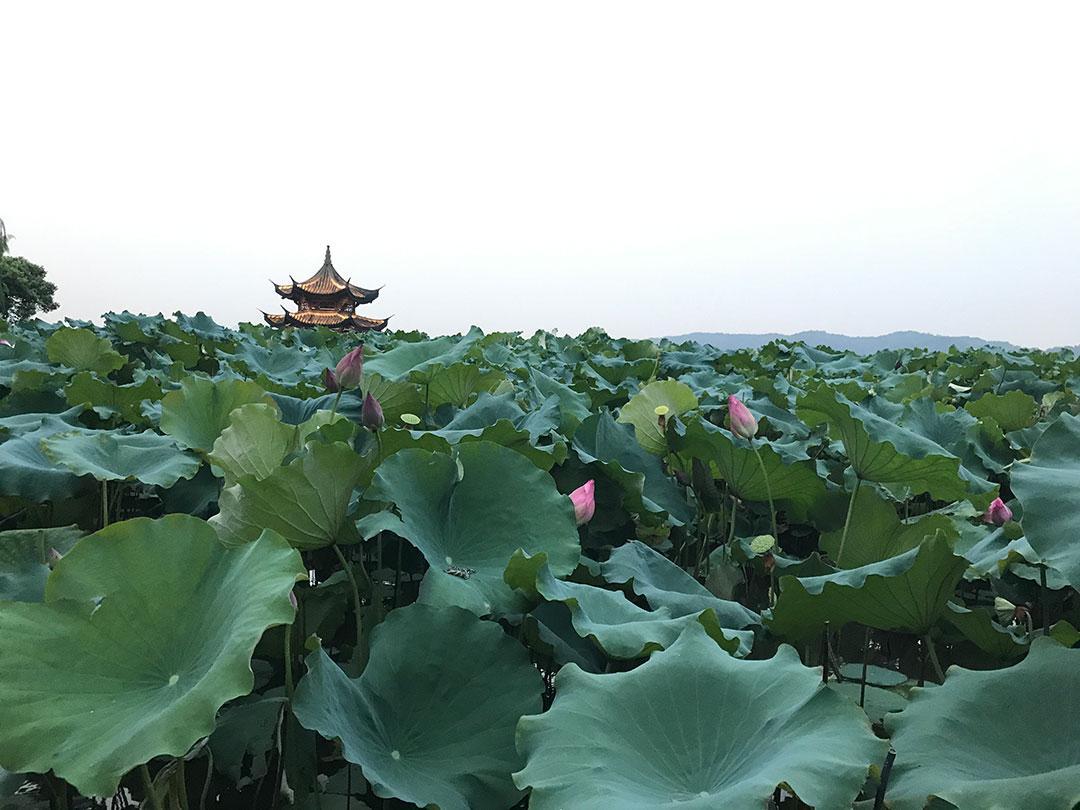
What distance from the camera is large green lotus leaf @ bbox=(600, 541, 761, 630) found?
97cm

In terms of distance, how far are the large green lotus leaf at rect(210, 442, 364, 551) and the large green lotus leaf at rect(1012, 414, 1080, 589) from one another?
2.32 ft

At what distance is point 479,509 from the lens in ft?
3.60

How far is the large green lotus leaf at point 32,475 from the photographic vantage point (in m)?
1.28

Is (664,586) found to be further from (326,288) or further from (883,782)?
(326,288)

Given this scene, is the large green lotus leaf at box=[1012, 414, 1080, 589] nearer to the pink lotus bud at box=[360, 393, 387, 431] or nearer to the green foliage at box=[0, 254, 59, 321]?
the pink lotus bud at box=[360, 393, 387, 431]

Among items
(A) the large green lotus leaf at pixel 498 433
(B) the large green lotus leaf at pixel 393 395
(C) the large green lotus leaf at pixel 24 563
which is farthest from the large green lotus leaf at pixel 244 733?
(B) the large green lotus leaf at pixel 393 395

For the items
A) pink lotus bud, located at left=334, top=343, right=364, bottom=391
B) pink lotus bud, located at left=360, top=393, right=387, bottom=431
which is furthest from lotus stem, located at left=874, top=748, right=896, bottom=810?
pink lotus bud, located at left=334, top=343, right=364, bottom=391

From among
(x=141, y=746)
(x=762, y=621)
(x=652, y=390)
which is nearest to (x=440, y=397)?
(x=652, y=390)

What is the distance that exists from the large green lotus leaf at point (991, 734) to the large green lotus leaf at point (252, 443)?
861 mm

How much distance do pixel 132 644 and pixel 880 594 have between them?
29.1 inches

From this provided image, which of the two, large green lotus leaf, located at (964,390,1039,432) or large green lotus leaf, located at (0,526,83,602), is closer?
large green lotus leaf, located at (0,526,83,602)

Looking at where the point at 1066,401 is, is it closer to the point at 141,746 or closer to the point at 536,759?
the point at 536,759

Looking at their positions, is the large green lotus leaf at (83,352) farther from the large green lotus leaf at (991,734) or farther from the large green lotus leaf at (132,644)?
the large green lotus leaf at (991,734)

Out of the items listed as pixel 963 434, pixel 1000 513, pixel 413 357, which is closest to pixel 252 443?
pixel 1000 513
